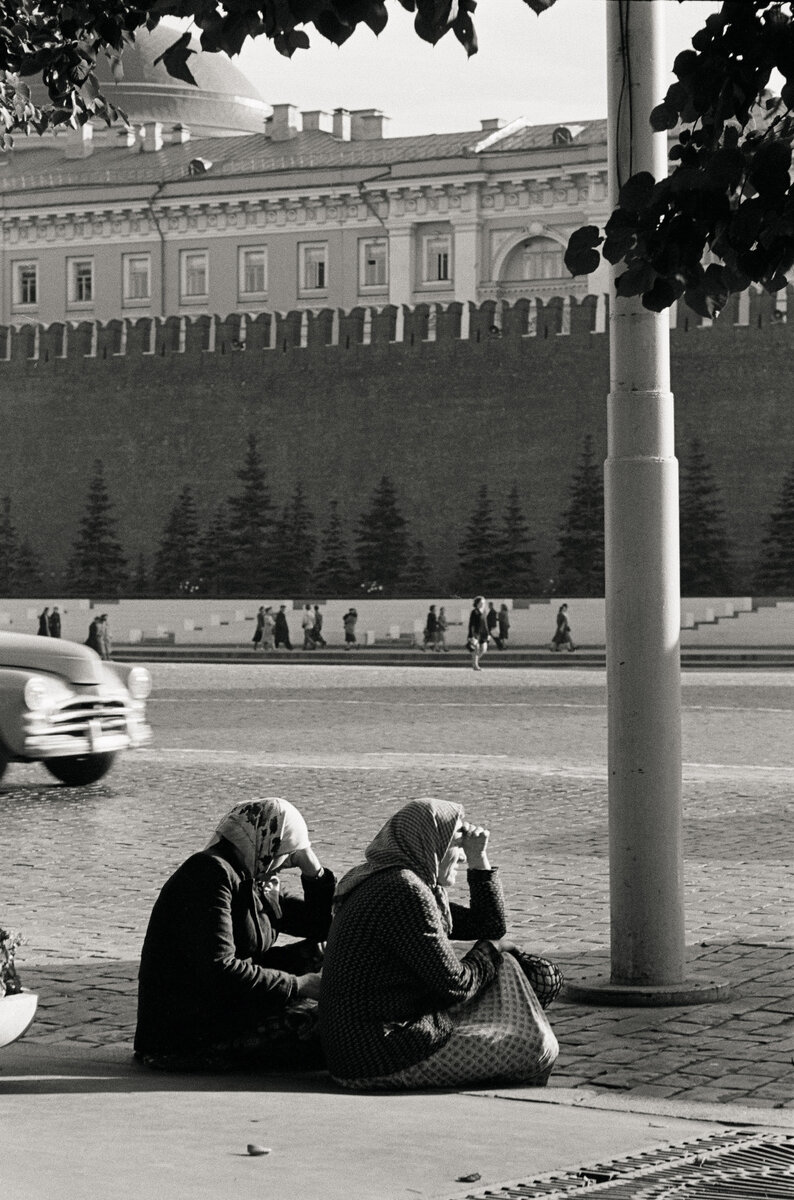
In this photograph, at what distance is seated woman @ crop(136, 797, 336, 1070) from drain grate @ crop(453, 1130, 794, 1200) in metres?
1.15

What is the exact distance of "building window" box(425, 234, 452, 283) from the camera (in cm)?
5048

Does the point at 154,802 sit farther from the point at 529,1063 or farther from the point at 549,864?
the point at 529,1063

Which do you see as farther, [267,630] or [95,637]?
[267,630]

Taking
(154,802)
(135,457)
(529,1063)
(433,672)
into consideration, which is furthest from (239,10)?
(135,457)

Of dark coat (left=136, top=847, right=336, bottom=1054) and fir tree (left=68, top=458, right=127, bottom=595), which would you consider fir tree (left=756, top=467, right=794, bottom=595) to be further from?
dark coat (left=136, top=847, right=336, bottom=1054)

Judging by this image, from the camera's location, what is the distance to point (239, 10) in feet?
13.4

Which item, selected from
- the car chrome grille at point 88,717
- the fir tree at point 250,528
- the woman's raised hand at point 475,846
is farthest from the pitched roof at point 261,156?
the woman's raised hand at point 475,846

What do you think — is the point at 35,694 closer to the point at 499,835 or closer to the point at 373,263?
the point at 499,835

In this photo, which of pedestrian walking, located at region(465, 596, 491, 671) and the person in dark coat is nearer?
pedestrian walking, located at region(465, 596, 491, 671)

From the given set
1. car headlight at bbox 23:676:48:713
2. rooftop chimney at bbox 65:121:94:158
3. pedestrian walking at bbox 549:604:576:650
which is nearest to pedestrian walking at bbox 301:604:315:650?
pedestrian walking at bbox 549:604:576:650

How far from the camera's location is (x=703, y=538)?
122 feet

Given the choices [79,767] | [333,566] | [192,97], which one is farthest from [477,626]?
[192,97]

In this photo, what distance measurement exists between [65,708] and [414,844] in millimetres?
6956

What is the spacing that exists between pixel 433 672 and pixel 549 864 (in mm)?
19462
